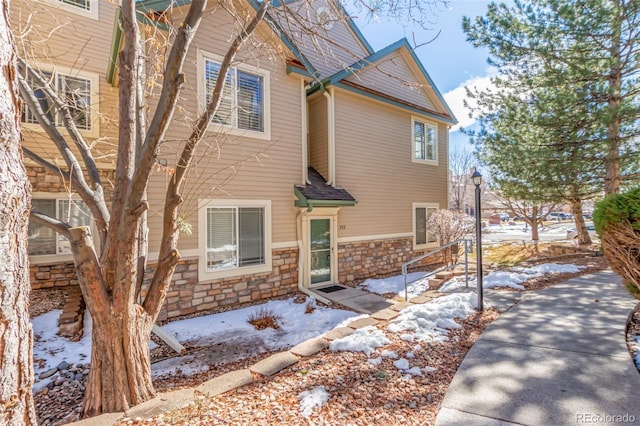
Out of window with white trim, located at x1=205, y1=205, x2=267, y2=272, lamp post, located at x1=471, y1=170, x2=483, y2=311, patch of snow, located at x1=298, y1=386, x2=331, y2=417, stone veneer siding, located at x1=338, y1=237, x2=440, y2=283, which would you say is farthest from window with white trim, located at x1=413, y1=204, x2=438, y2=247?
patch of snow, located at x1=298, y1=386, x2=331, y2=417

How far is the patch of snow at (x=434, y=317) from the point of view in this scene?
4568 millimetres

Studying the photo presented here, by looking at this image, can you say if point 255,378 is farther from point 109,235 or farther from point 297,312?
point 297,312

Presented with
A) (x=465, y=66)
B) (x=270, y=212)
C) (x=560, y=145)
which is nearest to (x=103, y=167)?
(x=270, y=212)

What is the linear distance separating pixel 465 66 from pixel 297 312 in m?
11.2

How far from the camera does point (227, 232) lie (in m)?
7.29

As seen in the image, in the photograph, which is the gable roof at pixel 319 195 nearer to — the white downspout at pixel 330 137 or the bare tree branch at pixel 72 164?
the white downspout at pixel 330 137

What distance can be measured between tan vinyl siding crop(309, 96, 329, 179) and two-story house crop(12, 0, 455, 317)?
4 centimetres

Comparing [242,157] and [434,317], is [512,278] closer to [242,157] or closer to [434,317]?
[434,317]

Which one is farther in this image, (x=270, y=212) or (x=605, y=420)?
(x=270, y=212)

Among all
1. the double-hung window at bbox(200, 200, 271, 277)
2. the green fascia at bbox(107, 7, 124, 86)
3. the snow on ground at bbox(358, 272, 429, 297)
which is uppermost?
the green fascia at bbox(107, 7, 124, 86)

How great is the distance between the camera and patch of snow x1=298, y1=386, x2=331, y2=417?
110 inches

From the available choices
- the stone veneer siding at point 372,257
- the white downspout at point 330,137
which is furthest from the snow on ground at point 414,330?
the white downspout at point 330,137

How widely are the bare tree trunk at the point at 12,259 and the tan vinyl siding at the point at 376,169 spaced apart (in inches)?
312

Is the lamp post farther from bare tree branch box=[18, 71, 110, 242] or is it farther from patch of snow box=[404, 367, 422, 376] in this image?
bare tree branch box=[18, 71, 110, 242]
